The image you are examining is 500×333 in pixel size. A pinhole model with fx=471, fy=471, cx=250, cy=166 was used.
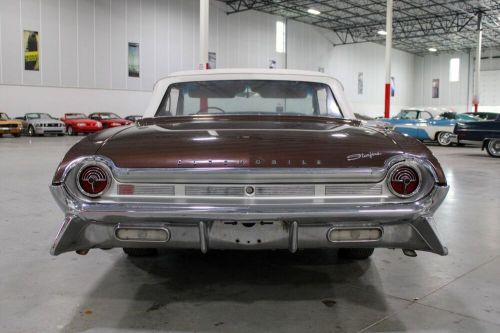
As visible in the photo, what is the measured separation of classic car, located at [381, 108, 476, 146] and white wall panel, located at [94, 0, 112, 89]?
49.0 feet

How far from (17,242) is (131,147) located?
218 centimetres

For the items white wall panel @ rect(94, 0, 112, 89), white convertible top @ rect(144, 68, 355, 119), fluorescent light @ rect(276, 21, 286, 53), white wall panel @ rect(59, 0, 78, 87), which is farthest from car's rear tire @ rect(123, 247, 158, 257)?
fluorescent light @ rect(276, 21, 286, 53)

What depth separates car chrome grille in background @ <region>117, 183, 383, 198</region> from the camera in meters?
2.24

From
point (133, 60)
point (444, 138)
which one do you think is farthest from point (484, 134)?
point (133, 60)

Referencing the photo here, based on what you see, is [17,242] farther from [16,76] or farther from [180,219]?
[16,76]

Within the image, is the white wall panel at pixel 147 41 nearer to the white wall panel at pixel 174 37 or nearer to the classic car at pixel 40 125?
the white wall panel at pixel 174 37

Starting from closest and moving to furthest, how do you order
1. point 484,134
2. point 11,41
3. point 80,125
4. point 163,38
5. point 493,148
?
1. point 484,134
2. point 493,148
3. point 11,41
4. point 80,125
5. point 163,38

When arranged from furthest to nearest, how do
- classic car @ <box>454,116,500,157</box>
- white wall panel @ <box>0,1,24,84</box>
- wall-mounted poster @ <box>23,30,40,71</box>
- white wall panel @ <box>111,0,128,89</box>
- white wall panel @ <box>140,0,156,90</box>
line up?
white wall panel @ <box>140,0,156,90</box> < white wall panel @ <box>111,0,128,89</box> < wall-mounted poster @ <box>23,30,40,71</box> < white wall panel @ <box>0,1,24,84</box> < classic car @ <box>454,116,500,157</box>

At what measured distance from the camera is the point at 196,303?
2.66m

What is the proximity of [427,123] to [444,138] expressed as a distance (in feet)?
2.54

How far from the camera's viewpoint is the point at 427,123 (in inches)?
653

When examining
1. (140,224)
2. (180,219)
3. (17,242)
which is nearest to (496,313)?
(180,219)

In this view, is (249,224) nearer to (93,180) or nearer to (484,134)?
(93,180)

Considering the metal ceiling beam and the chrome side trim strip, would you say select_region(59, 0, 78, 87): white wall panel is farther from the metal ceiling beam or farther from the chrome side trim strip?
the chrome side trim strip
